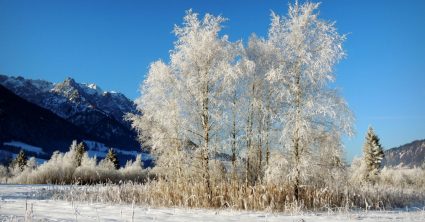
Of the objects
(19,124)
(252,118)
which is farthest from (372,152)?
(19,124)

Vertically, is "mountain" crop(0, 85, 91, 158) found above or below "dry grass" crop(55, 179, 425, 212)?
above

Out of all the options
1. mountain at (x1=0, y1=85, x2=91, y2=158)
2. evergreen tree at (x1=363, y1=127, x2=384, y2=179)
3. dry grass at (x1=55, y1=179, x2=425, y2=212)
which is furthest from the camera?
mountain at (x1=0, y1=85, x2=91, y2=158)

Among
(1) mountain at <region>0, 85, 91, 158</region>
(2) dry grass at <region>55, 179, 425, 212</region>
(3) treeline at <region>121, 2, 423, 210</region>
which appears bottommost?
(2) dry grass at <region>55, 179, 425, 212</region>

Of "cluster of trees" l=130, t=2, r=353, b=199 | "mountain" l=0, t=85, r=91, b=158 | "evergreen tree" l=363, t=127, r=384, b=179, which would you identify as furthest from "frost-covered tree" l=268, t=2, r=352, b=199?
"mountain" l=0, t=85, r=91, b=158

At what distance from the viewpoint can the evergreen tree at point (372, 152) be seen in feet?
148

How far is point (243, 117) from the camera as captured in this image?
17.2 meters

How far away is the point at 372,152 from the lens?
46.0m

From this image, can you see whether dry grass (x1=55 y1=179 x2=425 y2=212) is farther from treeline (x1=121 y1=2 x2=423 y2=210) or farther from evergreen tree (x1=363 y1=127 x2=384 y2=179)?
evergreen tree (x1=363 y1=127 x2=384 y2=179)

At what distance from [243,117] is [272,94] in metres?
1.51

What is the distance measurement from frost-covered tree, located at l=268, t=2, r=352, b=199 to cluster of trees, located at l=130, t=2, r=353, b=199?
0.03 meters

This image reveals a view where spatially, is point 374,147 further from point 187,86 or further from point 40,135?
point 40,135

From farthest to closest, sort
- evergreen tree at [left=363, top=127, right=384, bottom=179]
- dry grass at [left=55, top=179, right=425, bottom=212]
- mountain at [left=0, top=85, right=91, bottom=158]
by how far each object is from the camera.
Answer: mountain at [left=0, top=85, right=91, bottom=158]
evergreen tree at [left=363, top=127, right=384, bottom=179]
dry grass at [left=55, top=179, right=425, bottom=212]

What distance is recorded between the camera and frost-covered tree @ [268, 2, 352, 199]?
14.3m

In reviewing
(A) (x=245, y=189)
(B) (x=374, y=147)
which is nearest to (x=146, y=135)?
(A) (x=245, y=189)
